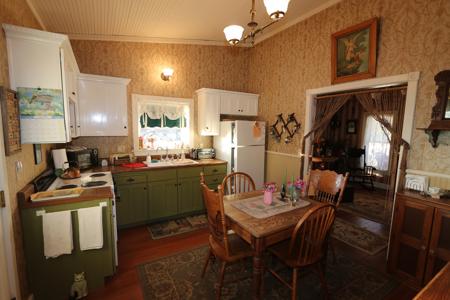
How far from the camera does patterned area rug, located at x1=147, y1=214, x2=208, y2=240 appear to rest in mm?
2926

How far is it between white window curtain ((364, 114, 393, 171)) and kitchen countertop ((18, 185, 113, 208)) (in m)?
6.09

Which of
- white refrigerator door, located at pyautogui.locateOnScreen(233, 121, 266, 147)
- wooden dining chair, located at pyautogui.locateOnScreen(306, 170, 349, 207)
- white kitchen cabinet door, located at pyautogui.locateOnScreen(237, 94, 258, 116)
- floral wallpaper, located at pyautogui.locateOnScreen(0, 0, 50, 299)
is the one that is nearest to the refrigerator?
white refrigerator door, located at pyautogui.locateOnScreen(233, 121, 266, 147)

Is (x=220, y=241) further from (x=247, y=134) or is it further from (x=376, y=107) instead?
(x=376, y=107)

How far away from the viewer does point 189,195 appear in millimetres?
3412

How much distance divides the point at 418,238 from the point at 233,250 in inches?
69.1

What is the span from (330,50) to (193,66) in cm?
231

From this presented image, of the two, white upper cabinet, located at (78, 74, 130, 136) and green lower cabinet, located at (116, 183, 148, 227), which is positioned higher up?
white upper cabinet, located at (78, 74, 130, 136)

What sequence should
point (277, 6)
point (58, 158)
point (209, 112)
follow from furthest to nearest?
point (209, 112)
point (58, 158)
point (277, 6)

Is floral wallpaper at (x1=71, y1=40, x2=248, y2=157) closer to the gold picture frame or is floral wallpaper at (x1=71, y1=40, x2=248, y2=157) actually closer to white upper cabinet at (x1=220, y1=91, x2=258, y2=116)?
white upper cabinet at (x1=220, y1=91, x2=258, y2=116)

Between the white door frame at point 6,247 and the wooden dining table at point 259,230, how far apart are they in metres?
1.58

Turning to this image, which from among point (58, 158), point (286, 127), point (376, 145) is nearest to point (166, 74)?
point (58, 158)

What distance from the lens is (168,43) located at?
3.68 metres

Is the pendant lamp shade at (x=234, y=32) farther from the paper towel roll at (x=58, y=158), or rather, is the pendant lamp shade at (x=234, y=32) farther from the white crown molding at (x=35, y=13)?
the paper towel roll at (x=58, y=158)

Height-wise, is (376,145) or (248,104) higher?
(248,104)
